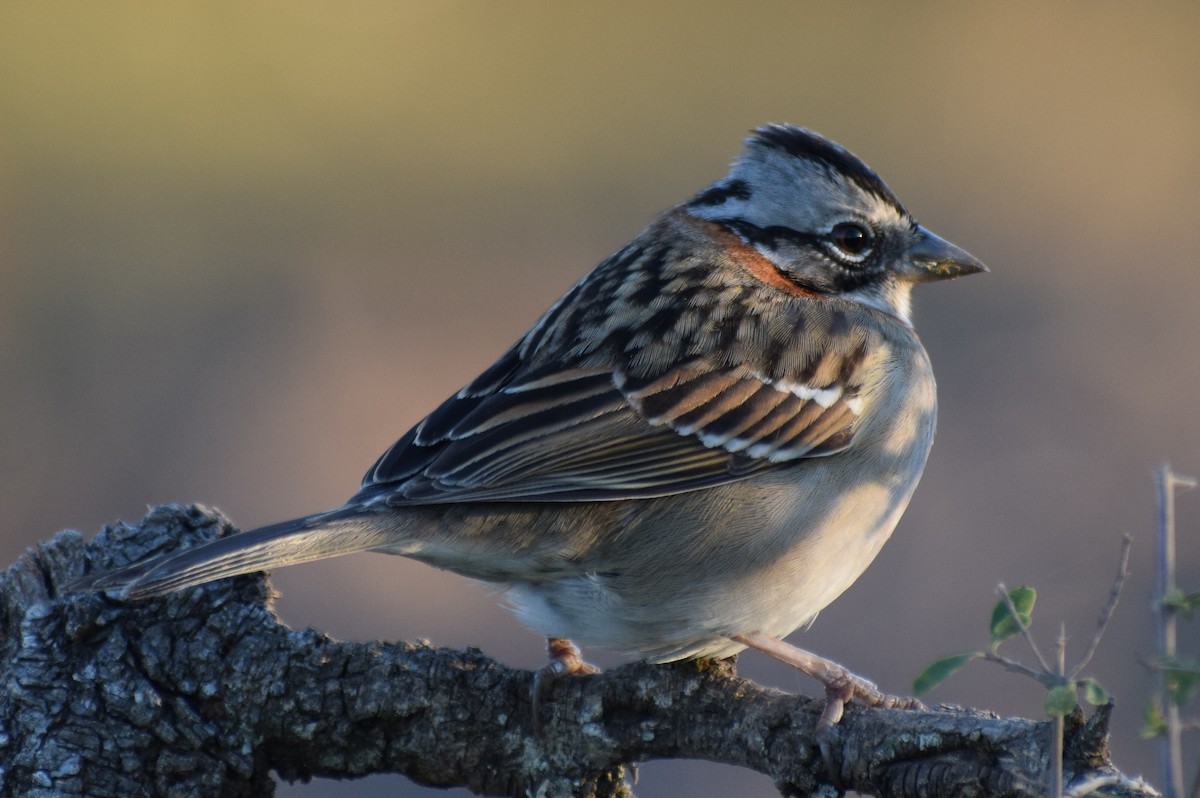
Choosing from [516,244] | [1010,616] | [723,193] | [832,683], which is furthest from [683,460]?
[516,244]

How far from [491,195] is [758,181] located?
565 centimetres

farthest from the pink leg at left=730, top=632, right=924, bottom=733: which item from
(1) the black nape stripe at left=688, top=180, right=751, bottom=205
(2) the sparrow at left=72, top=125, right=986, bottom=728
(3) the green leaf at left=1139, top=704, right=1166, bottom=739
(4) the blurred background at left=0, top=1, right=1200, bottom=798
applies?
(4) the blurred background at left=0, top=1, right=1200, bottom=798

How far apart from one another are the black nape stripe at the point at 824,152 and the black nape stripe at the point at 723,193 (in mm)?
149

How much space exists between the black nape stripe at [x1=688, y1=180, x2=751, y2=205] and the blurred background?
2.24 m

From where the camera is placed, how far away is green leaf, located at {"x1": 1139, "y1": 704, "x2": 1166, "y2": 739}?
199cm

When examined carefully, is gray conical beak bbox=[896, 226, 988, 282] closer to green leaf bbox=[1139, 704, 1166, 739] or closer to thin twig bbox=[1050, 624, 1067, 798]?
thin twig bbox=[1050, 624, 1067, 798]

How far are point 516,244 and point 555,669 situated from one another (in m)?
5.94

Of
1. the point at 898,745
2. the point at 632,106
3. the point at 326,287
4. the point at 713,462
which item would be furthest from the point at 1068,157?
the point at 898,745

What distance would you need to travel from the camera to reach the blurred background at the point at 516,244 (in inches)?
264

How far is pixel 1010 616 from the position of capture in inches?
94.3

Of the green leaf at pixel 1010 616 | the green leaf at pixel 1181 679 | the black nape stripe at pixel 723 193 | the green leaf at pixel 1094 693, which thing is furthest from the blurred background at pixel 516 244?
the green leaf at pixel 1181 679

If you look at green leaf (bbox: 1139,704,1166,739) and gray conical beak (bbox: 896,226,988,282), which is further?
gray conical beak (bbox: 896,226,988,282)

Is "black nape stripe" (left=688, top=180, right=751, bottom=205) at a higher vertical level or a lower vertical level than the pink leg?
higher

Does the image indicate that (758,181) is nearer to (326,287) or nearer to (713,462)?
(713,462)
